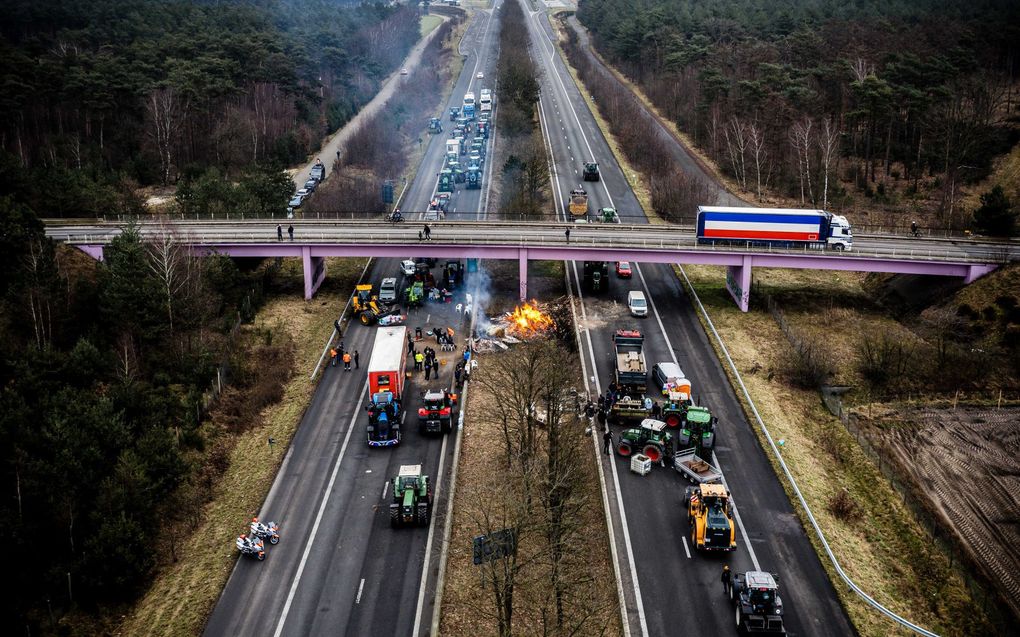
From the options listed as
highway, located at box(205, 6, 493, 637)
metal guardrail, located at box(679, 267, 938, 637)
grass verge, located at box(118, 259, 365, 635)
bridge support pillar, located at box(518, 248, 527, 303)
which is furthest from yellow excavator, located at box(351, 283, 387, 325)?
metal guardrail, located at box(679, 267, 938, 637)

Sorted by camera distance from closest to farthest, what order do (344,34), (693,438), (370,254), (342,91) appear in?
(693,438), (370,254), (342,91), (344,34)

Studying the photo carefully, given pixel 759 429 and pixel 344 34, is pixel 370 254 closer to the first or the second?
pixel 759 429

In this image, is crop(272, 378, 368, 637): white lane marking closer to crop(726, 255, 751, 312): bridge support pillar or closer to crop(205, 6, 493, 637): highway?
crop(205, 6, 493, 637): highway

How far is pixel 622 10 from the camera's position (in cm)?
18925

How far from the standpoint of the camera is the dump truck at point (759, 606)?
1355 inches

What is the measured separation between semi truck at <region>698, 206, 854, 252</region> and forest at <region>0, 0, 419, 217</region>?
46.1m

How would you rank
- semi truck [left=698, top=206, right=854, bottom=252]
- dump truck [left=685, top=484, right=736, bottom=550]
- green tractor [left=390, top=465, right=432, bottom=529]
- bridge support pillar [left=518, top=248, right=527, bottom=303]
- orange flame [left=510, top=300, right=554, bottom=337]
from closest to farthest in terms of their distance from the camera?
dump truck [left=685, top=484, right=736, bottom=550]
green tractor [left=390, top=465, right=432, bottom=529]
orange flame [left=510, top=300, right=554, bottom=337]
semi truck [left=698, top=206, right=854, bottom=252]
bridge support pillar [left=518, top=248, right=527, bottom=303]

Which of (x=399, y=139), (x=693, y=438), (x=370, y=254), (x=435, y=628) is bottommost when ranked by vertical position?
(x=435, y=628)

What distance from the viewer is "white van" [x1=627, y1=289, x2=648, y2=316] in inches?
2680

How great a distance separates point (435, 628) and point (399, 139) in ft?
338

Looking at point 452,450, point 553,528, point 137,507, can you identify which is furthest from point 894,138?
point 137,507

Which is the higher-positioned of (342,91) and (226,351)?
(342,91)

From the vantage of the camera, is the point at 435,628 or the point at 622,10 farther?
the point at 622,10

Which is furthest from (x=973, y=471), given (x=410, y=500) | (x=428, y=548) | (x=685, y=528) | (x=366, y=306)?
(x=366, y=306)
